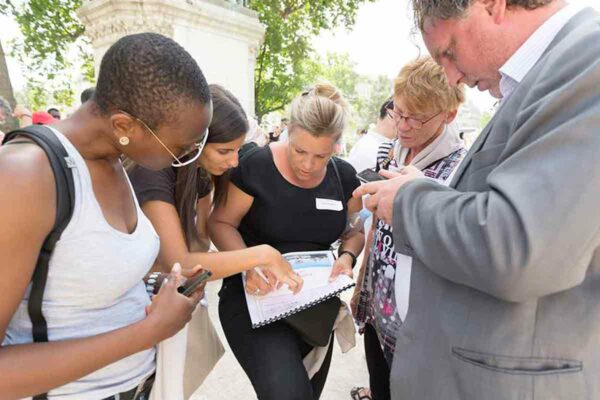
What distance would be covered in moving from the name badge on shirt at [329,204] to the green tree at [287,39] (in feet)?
41.1

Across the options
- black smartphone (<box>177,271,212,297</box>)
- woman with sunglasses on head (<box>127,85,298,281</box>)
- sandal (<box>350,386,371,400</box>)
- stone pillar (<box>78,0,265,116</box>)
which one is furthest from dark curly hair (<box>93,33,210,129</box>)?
stone pillar (<box>78,0,265,116</box>)

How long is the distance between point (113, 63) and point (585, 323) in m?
1.27

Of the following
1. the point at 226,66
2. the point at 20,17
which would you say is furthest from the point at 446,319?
the point at 20,17

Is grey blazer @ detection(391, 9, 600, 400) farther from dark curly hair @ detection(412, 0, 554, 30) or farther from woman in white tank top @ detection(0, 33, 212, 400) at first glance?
woman in white tank top @ detection(0, 33, 212, 400)

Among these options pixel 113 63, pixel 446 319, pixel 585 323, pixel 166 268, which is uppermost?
pixel 113 63

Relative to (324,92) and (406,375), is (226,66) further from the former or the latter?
(406,375)

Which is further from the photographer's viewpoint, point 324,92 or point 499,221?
point 324,92

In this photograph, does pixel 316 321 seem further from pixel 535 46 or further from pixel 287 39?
pixel 287 39

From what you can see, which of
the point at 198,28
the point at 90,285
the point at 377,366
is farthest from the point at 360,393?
the point at 198,28

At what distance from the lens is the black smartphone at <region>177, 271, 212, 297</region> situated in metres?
1.24

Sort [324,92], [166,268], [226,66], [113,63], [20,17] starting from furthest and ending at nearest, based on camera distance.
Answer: [20,17], [226,66], [324,92], [166,268], [113,63]

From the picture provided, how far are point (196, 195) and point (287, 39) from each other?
14566mm

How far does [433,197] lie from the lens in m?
0.90

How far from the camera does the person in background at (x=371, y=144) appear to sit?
3.52 m
